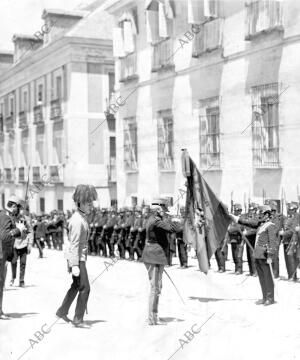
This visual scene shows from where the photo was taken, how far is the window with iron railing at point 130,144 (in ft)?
81.3

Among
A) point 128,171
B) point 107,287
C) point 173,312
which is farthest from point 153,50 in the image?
point 173,312

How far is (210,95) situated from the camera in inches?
779

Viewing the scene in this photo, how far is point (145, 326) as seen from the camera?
27.9 feet

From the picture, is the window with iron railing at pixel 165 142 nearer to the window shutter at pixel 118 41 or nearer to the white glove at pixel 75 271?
the window shutter at pixel 118 41

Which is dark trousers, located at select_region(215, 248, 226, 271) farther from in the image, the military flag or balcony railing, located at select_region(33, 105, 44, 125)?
balcony railing, located at select_region(33, 105, 44, 125)

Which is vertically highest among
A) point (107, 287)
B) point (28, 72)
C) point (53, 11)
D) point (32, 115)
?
point (53, 11)

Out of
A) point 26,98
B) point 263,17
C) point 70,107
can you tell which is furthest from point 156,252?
point 26,98

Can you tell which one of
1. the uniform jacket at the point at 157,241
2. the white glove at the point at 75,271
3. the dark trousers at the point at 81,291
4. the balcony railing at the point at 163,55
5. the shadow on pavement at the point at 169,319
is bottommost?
the shadow on pavement at the point at 169,319

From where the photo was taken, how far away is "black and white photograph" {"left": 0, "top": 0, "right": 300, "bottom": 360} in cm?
835

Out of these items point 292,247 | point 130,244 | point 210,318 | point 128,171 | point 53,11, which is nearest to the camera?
point 210,318

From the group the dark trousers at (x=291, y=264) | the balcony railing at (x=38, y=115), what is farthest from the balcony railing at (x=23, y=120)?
the dark trousers at (x=291, y=264)

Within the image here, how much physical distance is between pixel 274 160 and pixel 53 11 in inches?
773

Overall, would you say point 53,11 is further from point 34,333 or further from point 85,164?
point 34,333

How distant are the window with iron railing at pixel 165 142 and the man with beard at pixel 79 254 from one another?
45.4 ft
